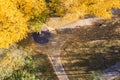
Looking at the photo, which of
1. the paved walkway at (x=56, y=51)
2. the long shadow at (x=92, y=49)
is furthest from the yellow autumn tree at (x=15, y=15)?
the long shadow at (x=92, y=49)

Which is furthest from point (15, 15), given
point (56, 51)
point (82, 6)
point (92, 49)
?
point (92, 49)

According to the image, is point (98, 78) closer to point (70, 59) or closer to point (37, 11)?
point (70, 59)

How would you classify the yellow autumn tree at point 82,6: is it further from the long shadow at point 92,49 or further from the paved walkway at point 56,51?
the paved walkway at point 56,51

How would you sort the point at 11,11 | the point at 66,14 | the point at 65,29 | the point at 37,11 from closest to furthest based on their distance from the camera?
1. the point at 11,11
2. the point at 37,11
3. the point at 66,14
4. the point at 65,29

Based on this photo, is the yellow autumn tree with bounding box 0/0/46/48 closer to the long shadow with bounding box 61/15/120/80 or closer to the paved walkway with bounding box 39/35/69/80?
the paved walkway with bounding box 39/35/69/80

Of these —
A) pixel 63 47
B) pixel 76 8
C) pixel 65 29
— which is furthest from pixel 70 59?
pixel 76 8

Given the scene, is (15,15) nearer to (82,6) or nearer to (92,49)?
(82,6)
